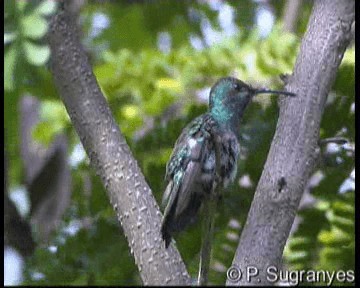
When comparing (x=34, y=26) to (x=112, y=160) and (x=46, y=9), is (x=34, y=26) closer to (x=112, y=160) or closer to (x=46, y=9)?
(x=46, y=9)

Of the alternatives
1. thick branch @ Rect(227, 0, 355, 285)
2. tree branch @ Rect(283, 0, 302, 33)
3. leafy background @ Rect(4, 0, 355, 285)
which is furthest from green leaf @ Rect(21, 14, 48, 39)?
tree branch @ Rect(283, 0, 302, 33)

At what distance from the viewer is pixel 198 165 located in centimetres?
190

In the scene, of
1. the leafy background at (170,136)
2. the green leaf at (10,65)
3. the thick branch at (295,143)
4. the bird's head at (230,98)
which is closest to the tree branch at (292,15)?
the leafy background at (170,136)

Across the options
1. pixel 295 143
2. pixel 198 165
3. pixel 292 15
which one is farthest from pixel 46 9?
pixel 292 15

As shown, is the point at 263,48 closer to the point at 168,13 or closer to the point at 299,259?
the point at 299,259

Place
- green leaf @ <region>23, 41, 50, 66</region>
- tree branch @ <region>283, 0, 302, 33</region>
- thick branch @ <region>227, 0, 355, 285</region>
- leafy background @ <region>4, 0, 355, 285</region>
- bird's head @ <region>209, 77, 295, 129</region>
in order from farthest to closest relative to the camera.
Result: tree branch @ <region>283, 0, 302, 33</region>
leafy background @ <region>4, 0, 355, 285</region>
bird's head @ <region>209, 77, 295, 129</region>
green leaf @ <region>23, 41, 50, 66</region>
thick branch @ <region>227, 0, 355, 285</region>

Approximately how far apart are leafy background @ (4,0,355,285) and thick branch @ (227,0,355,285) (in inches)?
22.5

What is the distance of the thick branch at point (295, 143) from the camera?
5.87ft

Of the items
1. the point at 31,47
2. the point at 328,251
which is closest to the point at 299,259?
the point at 328,251

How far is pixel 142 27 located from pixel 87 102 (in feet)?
9.43

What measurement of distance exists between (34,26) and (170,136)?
1.02 metres

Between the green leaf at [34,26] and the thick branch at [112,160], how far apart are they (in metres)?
0.04

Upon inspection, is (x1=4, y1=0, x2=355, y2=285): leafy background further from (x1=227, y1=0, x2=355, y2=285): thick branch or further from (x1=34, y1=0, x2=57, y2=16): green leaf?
(x1=227, y1=0, x2=355, y2=285): thick branch

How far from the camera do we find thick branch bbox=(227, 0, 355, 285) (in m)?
1.79
